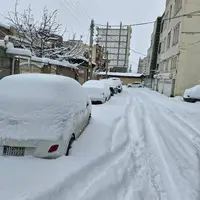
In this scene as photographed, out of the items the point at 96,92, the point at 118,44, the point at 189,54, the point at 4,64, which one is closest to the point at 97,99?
the point at 96,92

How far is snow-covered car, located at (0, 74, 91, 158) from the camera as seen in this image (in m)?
4.52

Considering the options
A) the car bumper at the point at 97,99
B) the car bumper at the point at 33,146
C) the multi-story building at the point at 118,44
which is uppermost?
the multi-story building at the point at 118,44

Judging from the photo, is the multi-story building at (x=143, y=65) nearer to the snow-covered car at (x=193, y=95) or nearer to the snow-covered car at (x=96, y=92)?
the snow-covered car at (x=193, y=95)

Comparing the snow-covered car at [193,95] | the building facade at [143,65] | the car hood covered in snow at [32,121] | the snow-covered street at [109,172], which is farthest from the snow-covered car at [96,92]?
the building facade at [143,65]

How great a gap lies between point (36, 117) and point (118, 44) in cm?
9659

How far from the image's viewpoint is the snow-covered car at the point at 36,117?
4.52 meters

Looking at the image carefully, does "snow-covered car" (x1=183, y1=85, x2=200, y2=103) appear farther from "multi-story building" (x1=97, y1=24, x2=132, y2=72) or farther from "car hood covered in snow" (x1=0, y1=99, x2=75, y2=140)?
"multi-story building" (x1=97, y1=24, x2=132, y2=72)

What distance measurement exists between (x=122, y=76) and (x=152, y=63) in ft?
64.6

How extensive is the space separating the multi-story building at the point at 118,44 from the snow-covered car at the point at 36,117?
82006 millimetres

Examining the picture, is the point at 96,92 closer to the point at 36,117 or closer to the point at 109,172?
the point at 36,117

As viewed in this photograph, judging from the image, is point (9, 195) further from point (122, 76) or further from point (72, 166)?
point (122, 76)

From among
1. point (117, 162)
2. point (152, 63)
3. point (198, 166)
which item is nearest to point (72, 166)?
point (117, 162)

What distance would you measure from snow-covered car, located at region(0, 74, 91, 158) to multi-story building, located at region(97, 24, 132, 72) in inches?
3229

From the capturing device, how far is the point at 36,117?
473 cm
